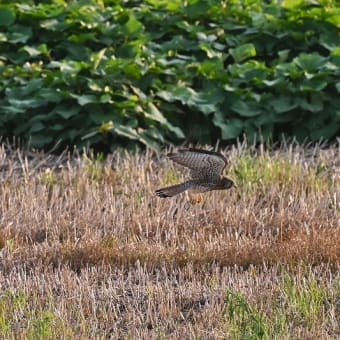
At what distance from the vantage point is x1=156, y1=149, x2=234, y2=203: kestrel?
7.00m

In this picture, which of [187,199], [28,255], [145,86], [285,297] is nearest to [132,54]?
[145,86]

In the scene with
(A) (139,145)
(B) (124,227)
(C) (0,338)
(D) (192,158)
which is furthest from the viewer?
(A) (139,145)

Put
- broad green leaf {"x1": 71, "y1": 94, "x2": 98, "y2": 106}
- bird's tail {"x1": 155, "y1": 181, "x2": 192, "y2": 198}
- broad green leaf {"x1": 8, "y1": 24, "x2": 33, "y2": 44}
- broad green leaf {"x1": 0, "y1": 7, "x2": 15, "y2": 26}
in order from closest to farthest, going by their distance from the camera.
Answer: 1. bird's tail {"x1": 155, "y1": 181, "x2": 192, "y2": 198}
2. broad green leaf {"x1": 71, "y1": 94, "x2": 98, "y2": 106}
3. broad green leaf {"x1": 8, "y1": 24, "x2": 33, "y2": 44}
4. broad green leaf {"x1": 0, "y1": 7, "x2": 15, "y2": 26}

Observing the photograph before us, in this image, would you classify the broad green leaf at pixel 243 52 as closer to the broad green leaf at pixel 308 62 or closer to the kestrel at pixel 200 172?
the broad green leaf at pixel 308 62

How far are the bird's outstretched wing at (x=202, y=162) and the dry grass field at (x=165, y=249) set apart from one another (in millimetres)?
482

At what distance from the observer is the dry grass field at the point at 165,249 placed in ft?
20.5

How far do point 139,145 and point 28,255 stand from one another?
2.44 meters

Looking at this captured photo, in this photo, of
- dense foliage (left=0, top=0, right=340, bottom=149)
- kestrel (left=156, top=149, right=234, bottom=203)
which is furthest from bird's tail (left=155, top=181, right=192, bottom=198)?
dense foliage (left=0, top=0, right=340, bottom=149)

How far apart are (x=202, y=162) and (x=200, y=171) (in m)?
0.10

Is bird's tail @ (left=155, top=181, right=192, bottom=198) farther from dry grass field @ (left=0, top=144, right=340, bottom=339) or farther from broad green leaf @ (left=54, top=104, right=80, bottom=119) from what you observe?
broad green leaf @ (left=54, top=104, right=80, bottom=119)

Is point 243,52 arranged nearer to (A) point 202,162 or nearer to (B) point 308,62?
(B) point 308,62

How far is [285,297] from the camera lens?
6.47 m

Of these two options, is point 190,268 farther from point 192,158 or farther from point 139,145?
point 139,145

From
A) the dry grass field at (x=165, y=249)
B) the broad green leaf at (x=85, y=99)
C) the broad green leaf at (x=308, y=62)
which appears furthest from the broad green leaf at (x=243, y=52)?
the broad green leaf at (x=85, y=99)
